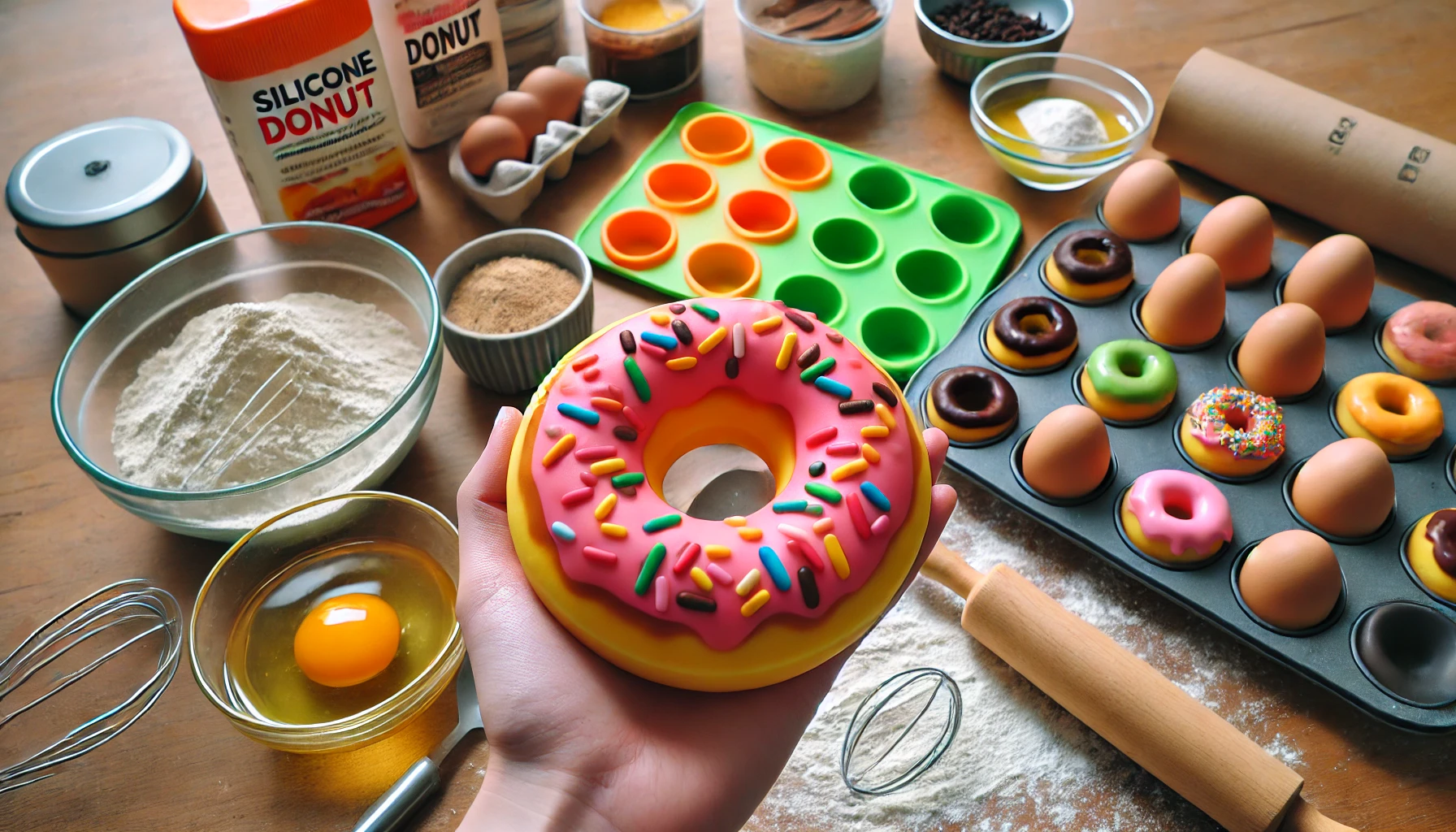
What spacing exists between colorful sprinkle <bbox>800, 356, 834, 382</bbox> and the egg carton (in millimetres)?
668

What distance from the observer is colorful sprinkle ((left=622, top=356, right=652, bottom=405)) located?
848 millimetres

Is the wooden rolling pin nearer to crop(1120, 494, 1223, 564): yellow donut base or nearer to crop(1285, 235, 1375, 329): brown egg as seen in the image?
crop(1120, 494, 1223, 564): yellow donut base

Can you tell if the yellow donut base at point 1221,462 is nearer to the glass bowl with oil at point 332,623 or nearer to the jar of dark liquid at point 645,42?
the glass bowl with oil at point 332,623

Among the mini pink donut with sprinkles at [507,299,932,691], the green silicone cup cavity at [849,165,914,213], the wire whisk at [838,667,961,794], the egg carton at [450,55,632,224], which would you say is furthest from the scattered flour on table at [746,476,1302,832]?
the egg carton at [450,55,632,224]

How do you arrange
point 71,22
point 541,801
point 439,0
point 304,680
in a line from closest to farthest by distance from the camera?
1. point 541,801
2. point 304,680
3. point 439,0
4. point 71,22

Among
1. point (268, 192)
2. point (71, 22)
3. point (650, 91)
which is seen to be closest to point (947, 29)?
point (650, 91)

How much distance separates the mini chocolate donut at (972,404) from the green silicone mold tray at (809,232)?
86 millimetres

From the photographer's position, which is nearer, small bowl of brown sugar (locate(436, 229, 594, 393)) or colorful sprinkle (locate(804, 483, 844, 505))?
colorful sprinkle (locate(804, 483, 844, 505))

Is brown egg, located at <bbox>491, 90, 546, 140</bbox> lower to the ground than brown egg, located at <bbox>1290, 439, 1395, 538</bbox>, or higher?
higher

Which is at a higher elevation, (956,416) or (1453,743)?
(956,416)

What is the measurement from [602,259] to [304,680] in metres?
0.69

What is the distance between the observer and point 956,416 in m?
1.12

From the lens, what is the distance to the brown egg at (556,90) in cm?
141

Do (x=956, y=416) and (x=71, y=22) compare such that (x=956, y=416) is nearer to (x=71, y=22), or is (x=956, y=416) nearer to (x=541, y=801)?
(x=541, y=801)
